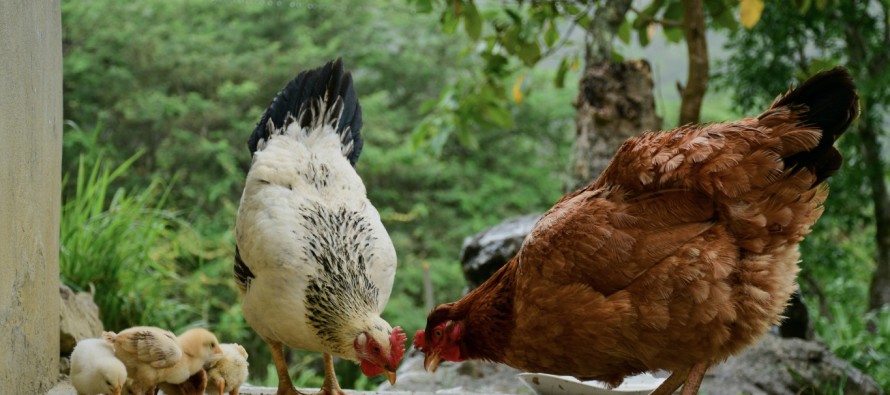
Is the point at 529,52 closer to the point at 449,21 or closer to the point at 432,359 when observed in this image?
the point at 449,21

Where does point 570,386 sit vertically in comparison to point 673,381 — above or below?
below

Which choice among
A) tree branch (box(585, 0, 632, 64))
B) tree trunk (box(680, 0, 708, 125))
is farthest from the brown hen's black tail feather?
tree branch (box(585, 0, 632, 64))

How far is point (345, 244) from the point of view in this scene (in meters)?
2.97

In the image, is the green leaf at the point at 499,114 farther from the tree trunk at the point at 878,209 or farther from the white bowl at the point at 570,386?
the tree trunk at the point at 878,209

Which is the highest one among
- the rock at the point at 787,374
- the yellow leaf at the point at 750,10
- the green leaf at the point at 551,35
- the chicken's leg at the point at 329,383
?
the yellow leaf at the point at 750,10

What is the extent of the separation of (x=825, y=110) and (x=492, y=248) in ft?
8.73

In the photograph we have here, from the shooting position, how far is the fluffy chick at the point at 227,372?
2.84m

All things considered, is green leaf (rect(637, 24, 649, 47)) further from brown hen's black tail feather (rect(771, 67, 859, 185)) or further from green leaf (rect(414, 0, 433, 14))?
brown hen's black tail feather (rect(771, 67, 859, 185))

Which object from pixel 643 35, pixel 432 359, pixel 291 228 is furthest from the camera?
pixel 643 35

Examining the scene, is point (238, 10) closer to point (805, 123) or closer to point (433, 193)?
point (433, 193)

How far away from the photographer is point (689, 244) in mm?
2244

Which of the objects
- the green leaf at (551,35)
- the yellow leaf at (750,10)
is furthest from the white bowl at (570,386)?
the green leaf at (551,35)

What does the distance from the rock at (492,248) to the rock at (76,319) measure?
6.91 ft

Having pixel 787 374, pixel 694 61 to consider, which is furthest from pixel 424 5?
pixel 787 374
